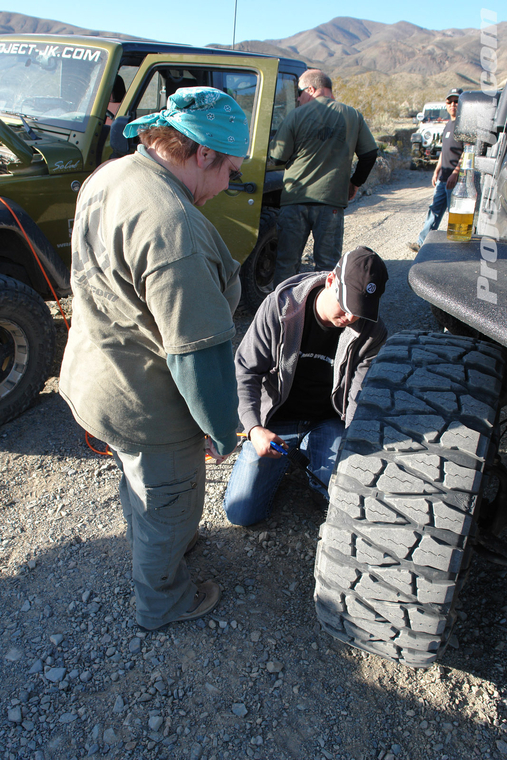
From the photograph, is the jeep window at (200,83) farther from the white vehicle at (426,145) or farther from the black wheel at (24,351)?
the white vehicle at (426,145)

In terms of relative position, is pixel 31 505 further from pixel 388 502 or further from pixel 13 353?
pixel 388 502

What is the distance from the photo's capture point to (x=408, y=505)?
4.59 ft

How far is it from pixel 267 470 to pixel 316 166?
2.89m

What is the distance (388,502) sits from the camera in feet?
4.66

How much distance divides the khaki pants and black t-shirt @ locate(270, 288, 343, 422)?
2.61 ft

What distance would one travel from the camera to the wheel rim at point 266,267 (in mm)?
4777

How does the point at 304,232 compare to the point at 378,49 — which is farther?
the point at 378,49

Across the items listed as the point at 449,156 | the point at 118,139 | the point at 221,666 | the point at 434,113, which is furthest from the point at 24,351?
the point at 434,113

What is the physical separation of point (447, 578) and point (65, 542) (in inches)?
65.3

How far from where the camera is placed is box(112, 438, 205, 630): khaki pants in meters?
1.67

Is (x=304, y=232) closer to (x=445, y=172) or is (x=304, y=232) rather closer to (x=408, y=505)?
(x=445, y=172)

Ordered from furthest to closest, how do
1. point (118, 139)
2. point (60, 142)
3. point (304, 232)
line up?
1. point (304, 232)
2. point (60, 142)
3. point (118, 139)

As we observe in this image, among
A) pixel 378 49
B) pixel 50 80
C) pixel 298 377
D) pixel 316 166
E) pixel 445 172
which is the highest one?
pixel 378 49

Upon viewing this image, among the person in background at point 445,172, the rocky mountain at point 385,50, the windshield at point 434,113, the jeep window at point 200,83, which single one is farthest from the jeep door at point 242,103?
the rocky mountain at point 385,50
